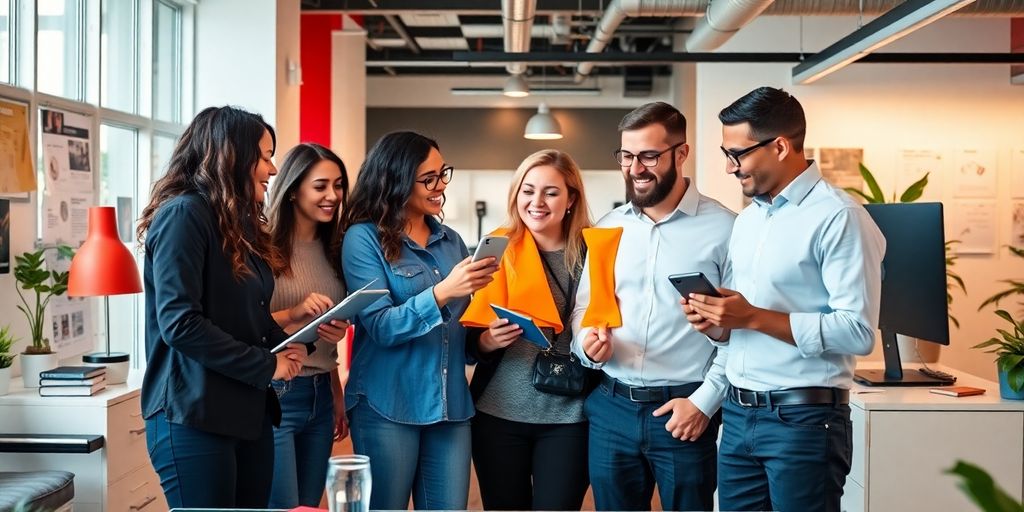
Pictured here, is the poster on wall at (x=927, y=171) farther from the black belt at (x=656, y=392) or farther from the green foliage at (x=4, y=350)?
the green foliage at (x=4, y=350)

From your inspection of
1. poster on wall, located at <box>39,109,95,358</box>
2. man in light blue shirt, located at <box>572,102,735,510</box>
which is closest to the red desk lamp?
poster on wall, located at <box>39,109,95,358</box>

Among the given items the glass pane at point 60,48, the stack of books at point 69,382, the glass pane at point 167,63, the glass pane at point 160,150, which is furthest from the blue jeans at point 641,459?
the glass pane at point 167,63

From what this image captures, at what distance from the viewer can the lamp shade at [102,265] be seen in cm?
414

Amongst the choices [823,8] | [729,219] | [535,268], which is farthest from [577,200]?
[823,8]

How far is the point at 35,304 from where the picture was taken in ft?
15.3

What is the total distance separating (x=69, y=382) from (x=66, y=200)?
54.4 inches

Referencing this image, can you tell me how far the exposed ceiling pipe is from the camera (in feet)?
23.9

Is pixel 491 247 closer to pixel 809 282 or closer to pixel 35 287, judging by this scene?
pixel 809 282

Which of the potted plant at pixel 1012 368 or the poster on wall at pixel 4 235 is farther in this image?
the poster on wall at pixel 4 235

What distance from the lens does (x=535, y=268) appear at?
2996mm

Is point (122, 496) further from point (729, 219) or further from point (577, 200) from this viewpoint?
point (729, 219)

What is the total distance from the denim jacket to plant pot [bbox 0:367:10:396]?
174cm

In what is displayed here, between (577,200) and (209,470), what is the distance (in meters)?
1.32

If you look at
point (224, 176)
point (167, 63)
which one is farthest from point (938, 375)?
point (167, 63)
